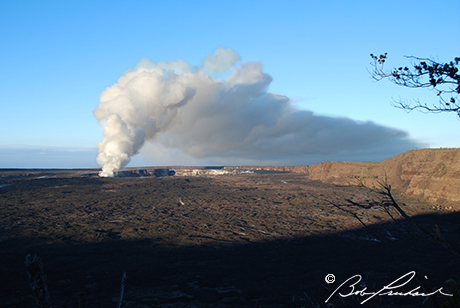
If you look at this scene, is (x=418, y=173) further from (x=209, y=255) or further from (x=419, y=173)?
(x=209, y=255)

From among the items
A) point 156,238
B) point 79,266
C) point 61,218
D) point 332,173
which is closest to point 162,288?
point 79,266

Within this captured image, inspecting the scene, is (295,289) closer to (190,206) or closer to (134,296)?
(134,296)

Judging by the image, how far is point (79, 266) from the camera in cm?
1042

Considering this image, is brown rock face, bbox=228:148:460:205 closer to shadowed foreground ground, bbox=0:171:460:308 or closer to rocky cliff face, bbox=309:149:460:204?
rocky cliff face, bbox=309:149:460:204

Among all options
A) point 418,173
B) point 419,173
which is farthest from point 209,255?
point 418,173

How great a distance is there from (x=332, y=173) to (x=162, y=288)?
4791cm

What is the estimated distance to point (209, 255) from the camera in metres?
11.9

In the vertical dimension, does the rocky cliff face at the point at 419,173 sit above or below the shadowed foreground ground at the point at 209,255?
above

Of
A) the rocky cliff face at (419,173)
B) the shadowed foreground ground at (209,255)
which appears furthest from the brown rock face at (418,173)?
the shadowed foreground ground at (209,255)

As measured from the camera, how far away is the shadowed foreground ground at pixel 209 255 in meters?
8.37

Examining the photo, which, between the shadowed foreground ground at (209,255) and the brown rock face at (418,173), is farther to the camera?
the brown rock face at (418,173)

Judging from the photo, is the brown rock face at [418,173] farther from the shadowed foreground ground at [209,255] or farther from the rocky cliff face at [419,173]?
the shadowed foreground ground at [209,255]

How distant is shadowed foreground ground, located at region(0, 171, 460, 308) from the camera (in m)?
8.37

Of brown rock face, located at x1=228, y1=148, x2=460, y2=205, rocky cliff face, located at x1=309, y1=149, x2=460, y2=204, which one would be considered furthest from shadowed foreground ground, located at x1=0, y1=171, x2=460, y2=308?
rocky cliff face, located at x1=309, y1=149, x2=460, y2=204
